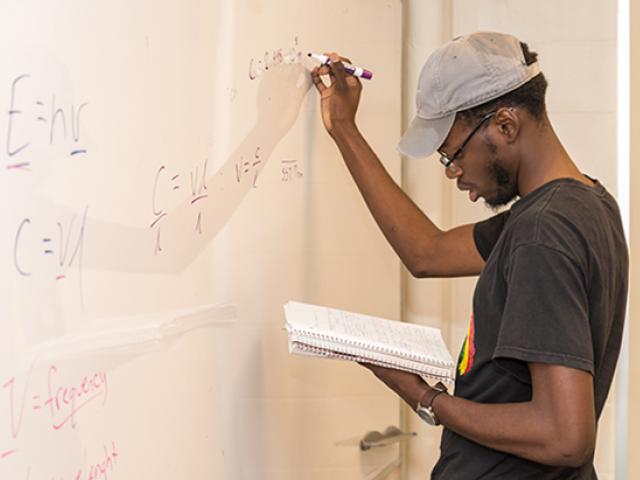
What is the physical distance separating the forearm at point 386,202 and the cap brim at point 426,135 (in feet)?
0.57

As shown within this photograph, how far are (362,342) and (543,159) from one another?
Answer: 319 millimetres

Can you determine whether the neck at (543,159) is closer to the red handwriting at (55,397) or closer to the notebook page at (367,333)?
the notebook page at (367,333)

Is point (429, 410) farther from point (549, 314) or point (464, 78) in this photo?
point (464, 78)

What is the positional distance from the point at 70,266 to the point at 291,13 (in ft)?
2.07

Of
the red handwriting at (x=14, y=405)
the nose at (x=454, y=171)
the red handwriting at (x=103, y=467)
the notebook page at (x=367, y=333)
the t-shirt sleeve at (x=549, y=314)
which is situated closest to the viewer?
the red handwriting at (x=14, y=405)

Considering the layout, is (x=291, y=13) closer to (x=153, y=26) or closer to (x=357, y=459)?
(x=153, y=26)

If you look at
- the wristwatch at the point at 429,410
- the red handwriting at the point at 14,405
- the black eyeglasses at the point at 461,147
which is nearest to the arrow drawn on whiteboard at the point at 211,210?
the red handwriting at the point at 14,405

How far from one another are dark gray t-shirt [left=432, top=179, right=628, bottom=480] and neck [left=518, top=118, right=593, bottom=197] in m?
0.03

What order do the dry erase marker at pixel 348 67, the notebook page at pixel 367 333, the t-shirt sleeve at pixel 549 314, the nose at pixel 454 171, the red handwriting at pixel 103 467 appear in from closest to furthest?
1. the red handwriting at pixel 103 467
2. the t-shirt sleeve at pixel 549 314
3. the notebook page at pixel 367 333
4. the nose at pixel 454 171
5. the dry erase marker at pixel 348 67

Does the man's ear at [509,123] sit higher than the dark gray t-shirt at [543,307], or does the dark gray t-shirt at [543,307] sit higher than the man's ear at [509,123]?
the man's ear at [509,123]

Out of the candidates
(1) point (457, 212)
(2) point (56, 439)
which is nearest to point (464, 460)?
(2) point (56, 439)

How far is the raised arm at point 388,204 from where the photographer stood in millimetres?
1258

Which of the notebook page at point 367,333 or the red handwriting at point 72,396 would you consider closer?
the red handwriting at point 72,396

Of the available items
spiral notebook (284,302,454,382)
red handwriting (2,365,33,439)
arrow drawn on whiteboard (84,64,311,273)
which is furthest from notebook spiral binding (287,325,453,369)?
red handwriting (2,365,33,439)
